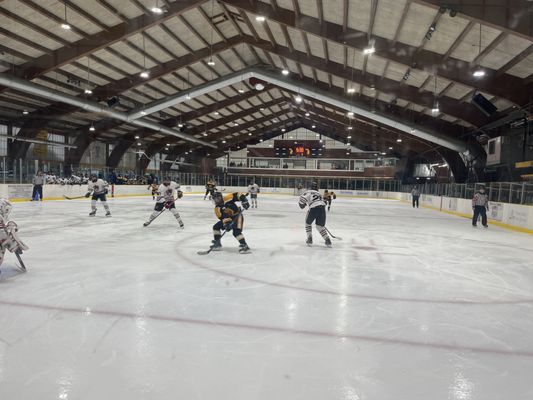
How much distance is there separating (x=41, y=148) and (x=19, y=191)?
A: 32.0ft

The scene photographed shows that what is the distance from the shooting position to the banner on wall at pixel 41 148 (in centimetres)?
2417

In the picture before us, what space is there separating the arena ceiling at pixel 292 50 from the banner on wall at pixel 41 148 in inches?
61.9

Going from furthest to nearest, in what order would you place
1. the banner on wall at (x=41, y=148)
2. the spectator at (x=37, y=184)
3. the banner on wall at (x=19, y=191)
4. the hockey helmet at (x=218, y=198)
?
the banner on wall at (x=41, y=148)
the spectator at (x=37, y=184)
the banner on wall at (x=19, y=191)
the hockey helmet at (x=218, y=198)

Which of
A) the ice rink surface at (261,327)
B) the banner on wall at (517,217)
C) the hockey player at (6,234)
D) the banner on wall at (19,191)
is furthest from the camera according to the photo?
the banner on wall at (19,191)

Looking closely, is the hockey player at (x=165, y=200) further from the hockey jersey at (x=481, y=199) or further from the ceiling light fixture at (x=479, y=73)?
the ceiling light fixture at (x=479, y=73)

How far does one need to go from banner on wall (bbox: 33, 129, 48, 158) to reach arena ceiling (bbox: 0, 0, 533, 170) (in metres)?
1.57

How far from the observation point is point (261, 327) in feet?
8.96

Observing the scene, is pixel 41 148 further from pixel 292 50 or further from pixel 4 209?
pixel 4 209

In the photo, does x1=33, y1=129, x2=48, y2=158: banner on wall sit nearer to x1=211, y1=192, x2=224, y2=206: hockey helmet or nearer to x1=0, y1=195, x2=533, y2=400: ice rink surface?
x1=0, y1=195, x2=533, y2=400: ice rink surface

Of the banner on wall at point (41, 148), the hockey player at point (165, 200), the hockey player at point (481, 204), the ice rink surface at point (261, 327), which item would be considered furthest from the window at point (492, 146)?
the banner on wall at point (41, 148)

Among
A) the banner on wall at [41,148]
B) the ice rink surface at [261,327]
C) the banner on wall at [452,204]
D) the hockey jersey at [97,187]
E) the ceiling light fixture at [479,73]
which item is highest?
the ceiling light fixture at [479,73]

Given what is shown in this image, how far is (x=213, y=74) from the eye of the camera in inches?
843

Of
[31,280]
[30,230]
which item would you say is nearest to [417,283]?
[31,280]

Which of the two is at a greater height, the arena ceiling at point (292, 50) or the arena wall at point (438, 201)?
the arena ceiling at point (292, 50)
